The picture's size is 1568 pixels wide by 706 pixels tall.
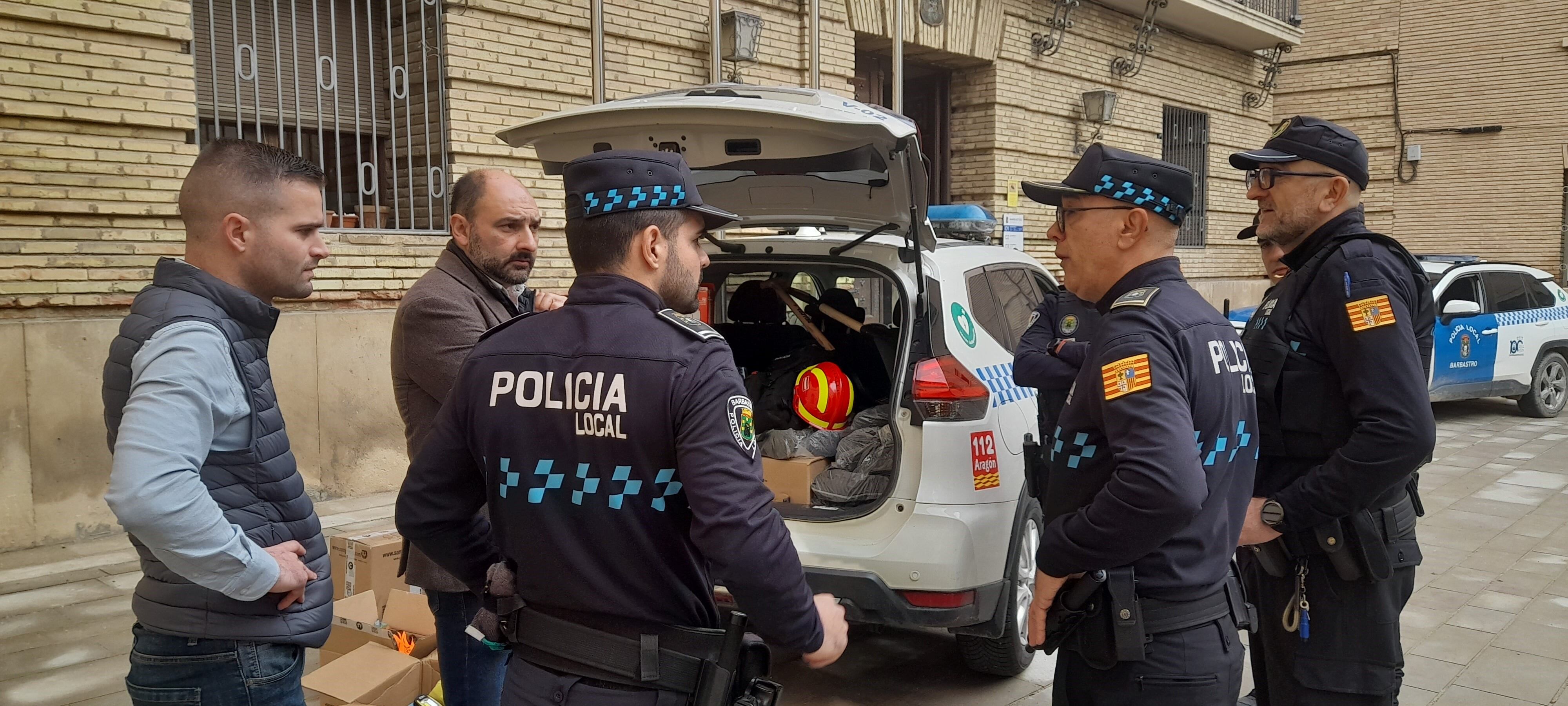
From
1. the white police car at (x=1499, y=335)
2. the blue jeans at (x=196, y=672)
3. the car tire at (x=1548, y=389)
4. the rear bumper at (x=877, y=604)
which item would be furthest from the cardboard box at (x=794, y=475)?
the car tire at (x=1548, y=389)

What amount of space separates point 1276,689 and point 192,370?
9.02 ft

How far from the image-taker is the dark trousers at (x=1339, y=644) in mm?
2742

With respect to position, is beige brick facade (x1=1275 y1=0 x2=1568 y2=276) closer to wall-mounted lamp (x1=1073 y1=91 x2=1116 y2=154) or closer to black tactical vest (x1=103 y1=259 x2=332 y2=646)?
wall-mounted lamp (x1=1073 y1=91 x2=1116 y2=154)

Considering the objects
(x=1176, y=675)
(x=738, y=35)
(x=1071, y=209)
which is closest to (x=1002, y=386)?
(x=1071, y=209)

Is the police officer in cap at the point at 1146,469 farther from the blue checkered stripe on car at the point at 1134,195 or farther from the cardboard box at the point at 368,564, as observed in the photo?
the cardboard box at the point at 368,564

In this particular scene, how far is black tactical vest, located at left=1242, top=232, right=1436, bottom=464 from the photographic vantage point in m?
2.80

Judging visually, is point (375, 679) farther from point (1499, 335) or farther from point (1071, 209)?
point (1499, 335)

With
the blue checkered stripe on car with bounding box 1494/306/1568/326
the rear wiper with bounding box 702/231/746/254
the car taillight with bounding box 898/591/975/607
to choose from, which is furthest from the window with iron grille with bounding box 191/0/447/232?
the blue checkered stripe on car with bounding box 1494/306/1568/326

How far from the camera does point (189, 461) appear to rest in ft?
6.36

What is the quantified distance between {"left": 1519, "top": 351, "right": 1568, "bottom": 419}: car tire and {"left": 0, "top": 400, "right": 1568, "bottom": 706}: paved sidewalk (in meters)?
5.02

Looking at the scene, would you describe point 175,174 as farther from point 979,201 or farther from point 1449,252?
point 1449,252

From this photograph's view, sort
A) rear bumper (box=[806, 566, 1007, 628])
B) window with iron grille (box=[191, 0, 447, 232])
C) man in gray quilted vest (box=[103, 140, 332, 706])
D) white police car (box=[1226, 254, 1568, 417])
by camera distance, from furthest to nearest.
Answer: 1. white police car (box=[1226, 254, 1568, 417])
2. window with iron grille (box=[191, 0, 447, 232])
3. rear bumper (box=[806, 566, 1007, 628])
4. man in gray quilted vest (box=[103, 140, 332, 706])

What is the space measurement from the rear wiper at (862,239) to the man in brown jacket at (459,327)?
1422mm

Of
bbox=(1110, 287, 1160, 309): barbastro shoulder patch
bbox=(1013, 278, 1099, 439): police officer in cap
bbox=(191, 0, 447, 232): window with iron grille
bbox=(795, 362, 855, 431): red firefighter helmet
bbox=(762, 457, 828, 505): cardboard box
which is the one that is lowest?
bbox=(762, 457, 828, 505): cardboard box
